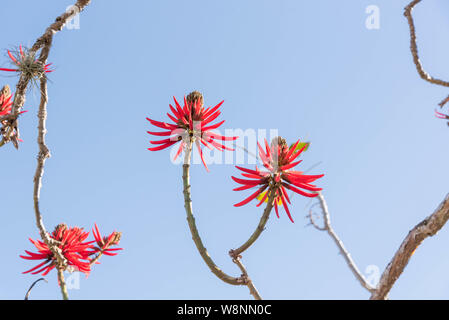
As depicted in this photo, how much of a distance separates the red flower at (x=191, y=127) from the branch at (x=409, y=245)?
59 centimetres

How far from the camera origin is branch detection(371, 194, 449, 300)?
98 cm

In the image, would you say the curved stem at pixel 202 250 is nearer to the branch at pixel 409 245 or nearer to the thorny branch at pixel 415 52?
the branch at pixel 409 245

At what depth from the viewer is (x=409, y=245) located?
100 cm

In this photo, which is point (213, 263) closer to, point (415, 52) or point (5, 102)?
point (415, 52)

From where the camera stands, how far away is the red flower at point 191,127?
1.39 meters

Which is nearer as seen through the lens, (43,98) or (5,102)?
(43,98)

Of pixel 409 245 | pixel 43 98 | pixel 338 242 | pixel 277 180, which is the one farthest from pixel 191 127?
pixel 338 242

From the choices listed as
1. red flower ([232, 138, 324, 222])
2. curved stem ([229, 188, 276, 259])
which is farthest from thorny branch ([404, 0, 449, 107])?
curved stem ([229, 188, 276, 259])

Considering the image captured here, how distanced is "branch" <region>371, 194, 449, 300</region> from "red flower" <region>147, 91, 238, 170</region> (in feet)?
1.95

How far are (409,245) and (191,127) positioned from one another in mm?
724

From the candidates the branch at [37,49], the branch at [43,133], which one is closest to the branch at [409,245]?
the branch at [43,133]

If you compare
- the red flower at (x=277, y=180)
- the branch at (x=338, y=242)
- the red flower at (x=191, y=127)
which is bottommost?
the branch at (x=338, y=242)

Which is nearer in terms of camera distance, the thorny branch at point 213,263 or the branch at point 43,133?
the thorny branch at point 213,263
